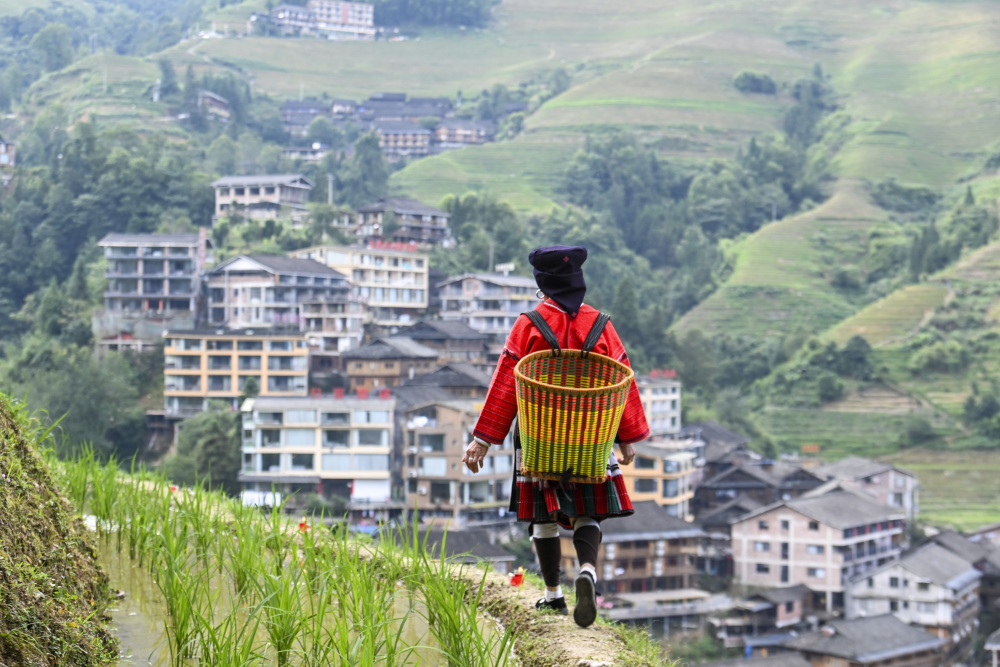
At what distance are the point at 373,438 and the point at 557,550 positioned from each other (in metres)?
28.1

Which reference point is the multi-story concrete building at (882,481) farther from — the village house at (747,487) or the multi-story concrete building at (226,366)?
the multi-story concrete building at (226,366)

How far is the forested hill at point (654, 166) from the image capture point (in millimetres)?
51031

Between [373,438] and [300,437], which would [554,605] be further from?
[300,437]

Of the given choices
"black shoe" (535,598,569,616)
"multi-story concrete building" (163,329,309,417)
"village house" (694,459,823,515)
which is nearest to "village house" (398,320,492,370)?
"multi-story concrete building" (163,329,309,417)

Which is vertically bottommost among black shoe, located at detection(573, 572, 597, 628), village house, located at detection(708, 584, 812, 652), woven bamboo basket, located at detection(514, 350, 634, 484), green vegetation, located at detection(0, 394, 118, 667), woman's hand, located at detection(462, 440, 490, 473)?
village house, located at detection(708, 584, 812, 652)

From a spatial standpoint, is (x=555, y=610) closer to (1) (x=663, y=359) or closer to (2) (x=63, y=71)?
(1) (x=663, y=359)

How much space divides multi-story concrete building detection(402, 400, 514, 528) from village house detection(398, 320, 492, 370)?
978cm

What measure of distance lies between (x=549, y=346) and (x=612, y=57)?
120528mm

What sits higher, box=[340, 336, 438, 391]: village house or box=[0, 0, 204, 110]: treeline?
box=[0, 0, 204, 110]: treeline

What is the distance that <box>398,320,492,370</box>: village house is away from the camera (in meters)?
42.0

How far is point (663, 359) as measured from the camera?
49094 millimetres

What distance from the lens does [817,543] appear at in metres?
31.6

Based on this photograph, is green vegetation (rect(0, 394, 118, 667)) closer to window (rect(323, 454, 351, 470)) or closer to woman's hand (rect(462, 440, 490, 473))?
woman's hand (rect(462, 440, 490, 473))

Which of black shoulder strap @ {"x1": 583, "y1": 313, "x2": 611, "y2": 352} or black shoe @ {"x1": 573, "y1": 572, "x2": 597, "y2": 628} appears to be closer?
black shoe @ {"x1": 573, "y1": 572, "x2": 597, "y2": 628}
